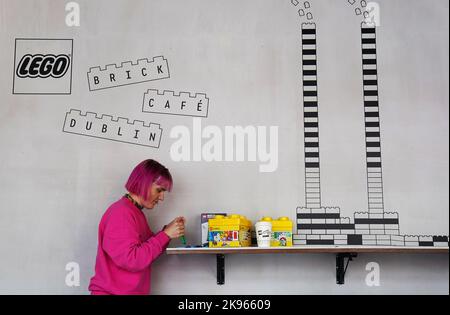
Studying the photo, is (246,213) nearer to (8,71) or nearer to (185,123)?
(185,123)

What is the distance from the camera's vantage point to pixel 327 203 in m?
4.45

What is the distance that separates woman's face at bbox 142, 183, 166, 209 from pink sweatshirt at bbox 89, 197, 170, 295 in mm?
120

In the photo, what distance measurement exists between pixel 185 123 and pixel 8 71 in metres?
1.26

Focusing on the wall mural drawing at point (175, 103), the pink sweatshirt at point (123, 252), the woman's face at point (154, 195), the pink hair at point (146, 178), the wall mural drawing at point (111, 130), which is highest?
the wall mural drawing at point (175, 103)

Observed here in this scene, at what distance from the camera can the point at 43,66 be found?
4.60 meters

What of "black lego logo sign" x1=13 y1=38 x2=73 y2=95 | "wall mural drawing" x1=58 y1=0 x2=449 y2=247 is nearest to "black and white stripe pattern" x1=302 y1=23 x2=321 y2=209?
"wall mural drawing" x1=58 y1=0 x2=449 y2=247

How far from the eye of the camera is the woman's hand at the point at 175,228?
160 inches

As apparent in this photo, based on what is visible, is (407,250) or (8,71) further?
(8,71)

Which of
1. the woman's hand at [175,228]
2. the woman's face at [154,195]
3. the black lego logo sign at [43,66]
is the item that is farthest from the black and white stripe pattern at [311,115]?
the black lego logo sign at [43,66]

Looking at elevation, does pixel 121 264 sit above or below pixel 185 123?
below

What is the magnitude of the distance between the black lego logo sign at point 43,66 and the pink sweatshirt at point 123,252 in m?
1.09

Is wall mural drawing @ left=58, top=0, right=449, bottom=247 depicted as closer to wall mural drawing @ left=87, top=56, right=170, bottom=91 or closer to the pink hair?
wall mural drawing @ left=87, top=56, right=170, bottom=91

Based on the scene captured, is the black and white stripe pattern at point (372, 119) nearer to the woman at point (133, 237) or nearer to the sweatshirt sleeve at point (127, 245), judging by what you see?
the woman at point (133, 237)
